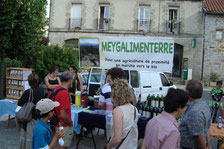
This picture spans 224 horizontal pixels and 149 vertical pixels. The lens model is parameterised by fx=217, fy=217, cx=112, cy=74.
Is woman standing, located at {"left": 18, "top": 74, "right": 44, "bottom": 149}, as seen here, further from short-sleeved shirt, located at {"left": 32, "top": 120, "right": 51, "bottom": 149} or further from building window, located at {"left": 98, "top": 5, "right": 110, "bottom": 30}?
building window, located at {"left": 98, "top": 5, "right": 110, "bottom": 30}

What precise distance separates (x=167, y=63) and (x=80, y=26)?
1642cm

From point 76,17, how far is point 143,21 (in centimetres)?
631

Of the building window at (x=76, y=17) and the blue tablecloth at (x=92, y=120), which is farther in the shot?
the building window at (x=76, y=17)

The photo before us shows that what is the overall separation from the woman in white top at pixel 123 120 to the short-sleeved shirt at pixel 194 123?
2.00ft

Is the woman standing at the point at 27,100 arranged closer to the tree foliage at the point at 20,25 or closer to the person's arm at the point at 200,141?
the person's arm at the point at 200,141

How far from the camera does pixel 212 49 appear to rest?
64.2 ft

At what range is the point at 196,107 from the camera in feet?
8.59

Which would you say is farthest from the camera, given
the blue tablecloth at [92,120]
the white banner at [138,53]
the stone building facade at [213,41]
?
the stone building facade at [213,41]

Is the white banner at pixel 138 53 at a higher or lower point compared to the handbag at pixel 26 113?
higher

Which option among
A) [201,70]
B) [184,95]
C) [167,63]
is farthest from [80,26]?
[184,95]

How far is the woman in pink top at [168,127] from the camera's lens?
1.96 metres

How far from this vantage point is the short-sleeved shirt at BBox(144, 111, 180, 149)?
6.40ft

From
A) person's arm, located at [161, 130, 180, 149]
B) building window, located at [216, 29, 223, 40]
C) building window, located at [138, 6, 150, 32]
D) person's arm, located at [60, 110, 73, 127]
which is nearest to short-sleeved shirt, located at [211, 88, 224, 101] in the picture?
person's arm, located at [60, 110, 73, 127]

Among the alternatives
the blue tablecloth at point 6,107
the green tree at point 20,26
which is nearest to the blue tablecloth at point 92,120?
the blue tablecloth at point 6,107
